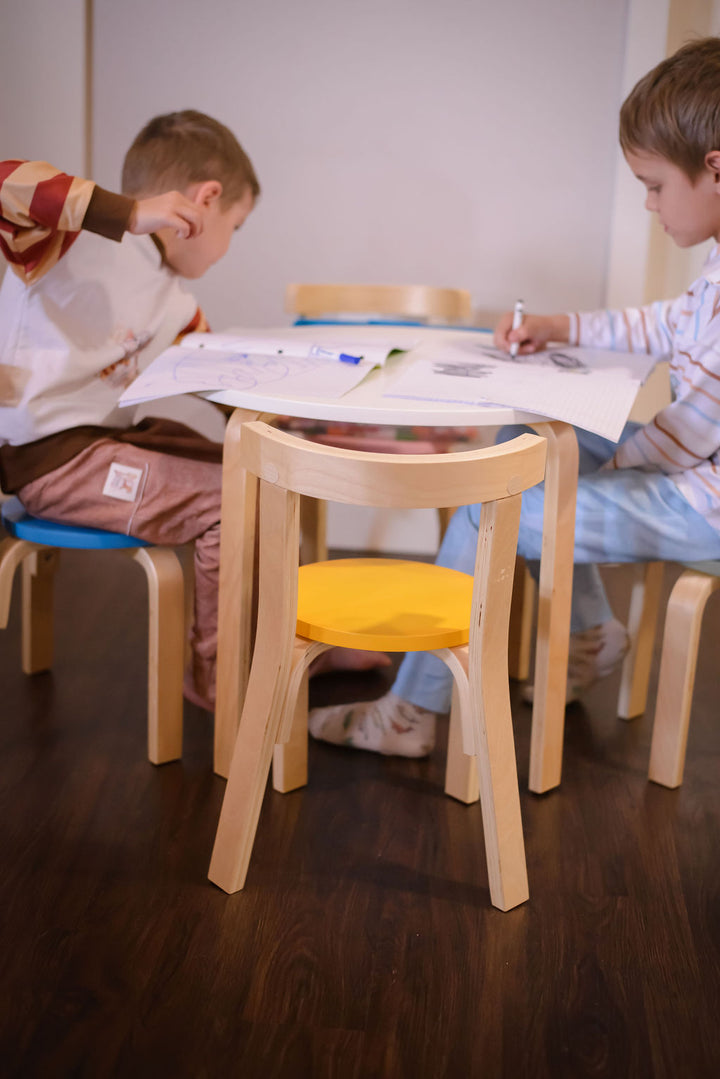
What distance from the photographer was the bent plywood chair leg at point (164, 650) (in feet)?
4.94

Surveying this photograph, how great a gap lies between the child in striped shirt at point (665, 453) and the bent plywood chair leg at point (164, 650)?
0.27 metres

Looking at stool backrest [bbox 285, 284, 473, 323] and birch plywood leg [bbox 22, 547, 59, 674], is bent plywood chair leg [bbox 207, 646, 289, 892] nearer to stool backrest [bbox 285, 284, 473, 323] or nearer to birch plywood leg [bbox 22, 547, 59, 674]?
birch plywood leg [bbox 22, 547, 59, 674]

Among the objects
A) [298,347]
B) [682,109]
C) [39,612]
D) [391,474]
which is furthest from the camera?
[39,612]

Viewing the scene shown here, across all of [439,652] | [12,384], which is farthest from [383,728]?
[12,384]

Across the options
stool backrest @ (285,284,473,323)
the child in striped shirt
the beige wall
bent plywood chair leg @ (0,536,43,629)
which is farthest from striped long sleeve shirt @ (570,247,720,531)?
the beige wall

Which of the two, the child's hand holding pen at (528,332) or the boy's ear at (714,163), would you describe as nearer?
the boy's ear at (714,163)

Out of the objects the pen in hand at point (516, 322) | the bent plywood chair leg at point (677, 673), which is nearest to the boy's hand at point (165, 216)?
the pen in hand at point (516, 322)

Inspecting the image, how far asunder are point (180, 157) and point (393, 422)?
0.76 m

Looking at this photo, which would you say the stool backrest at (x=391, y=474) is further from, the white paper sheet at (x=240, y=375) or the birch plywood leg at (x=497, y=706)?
the white paper sheet at (x=240, y=375)

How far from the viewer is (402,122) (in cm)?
265

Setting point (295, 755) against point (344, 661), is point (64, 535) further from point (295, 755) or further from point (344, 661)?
point (344, 661)

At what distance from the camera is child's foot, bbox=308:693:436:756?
1595 mm

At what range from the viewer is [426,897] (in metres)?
1.26

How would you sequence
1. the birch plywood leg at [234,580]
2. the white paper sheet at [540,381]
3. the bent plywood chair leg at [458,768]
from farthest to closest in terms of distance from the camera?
the bent plywood chair leg at [458,768] < the birch plywood leg at [234,580] < the white paper sheet at [540,381]
